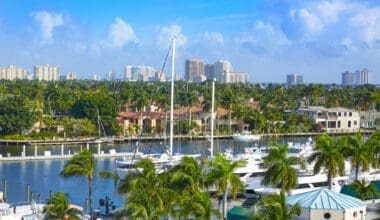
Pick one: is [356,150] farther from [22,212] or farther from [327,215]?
[22,212]

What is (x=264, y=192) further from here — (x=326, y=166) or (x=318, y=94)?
(x=318, y=94)

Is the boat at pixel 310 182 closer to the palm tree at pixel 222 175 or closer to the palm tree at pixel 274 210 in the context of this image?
the palm tree at pixel 222 175

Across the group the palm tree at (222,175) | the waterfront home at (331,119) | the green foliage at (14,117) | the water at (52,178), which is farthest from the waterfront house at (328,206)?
the waterfront home at (331,119)

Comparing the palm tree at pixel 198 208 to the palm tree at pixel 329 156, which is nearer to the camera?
the palm tree at pixel 198 208

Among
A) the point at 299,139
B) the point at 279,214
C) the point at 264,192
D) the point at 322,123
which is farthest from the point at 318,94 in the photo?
the point at 279,214

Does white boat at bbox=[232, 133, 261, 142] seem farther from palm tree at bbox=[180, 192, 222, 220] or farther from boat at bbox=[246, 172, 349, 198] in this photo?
palm tree at bbox=[180, 192, 222, 220]
